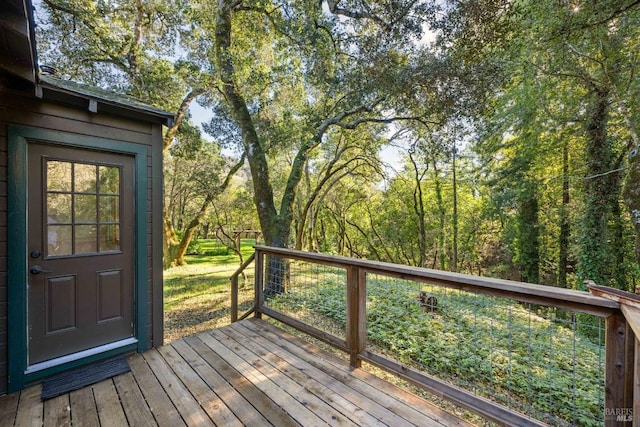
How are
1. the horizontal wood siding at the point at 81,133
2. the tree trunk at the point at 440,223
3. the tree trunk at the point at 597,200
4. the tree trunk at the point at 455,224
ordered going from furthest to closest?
1. the tree trunk at the point at 440,223
2. the tree trunk at the point at 455,224
3. the tree trunk at the point at 597,200
4. the horizontal wood siding at the point at 81,133

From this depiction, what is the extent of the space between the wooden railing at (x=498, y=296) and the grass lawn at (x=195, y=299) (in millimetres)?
2402

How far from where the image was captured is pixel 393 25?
4715 mm

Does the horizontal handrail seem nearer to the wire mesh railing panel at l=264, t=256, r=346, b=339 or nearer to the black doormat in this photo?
the wire mesh railing panel at l=264, t=256, r=346, b=339

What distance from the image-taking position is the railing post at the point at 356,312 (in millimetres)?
2357

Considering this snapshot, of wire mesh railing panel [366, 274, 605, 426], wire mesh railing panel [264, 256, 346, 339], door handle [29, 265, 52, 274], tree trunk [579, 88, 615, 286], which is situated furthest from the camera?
tree trunk [579, 88, 615, 286]

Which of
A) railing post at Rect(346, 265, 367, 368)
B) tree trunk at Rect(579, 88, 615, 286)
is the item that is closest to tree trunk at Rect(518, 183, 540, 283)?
tree trunk at Rect(579, 88, 615, 286)

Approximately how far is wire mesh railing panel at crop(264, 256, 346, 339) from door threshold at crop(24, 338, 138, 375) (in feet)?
4.97

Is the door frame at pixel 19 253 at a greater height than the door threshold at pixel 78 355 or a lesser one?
greater

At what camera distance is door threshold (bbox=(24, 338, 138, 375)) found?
7.07 ft

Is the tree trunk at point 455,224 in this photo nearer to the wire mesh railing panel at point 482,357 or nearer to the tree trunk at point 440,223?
the tree trunk at point 440,223

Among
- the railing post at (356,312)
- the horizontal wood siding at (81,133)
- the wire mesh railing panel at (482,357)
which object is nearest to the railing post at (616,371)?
the wire mesh railing panel at (482,357)

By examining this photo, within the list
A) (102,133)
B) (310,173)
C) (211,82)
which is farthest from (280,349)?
(310,173)

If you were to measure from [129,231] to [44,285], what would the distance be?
722 millimetres

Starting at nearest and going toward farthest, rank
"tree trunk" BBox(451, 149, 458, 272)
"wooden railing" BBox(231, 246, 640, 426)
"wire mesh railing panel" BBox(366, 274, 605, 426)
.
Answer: "wooden railing" BBox(231, 246, 640, 426)
"wire mesh railing panel" BBox(366, 274, 605, 426)
"tree trunk" BBox(451, 149, 458, 272)
